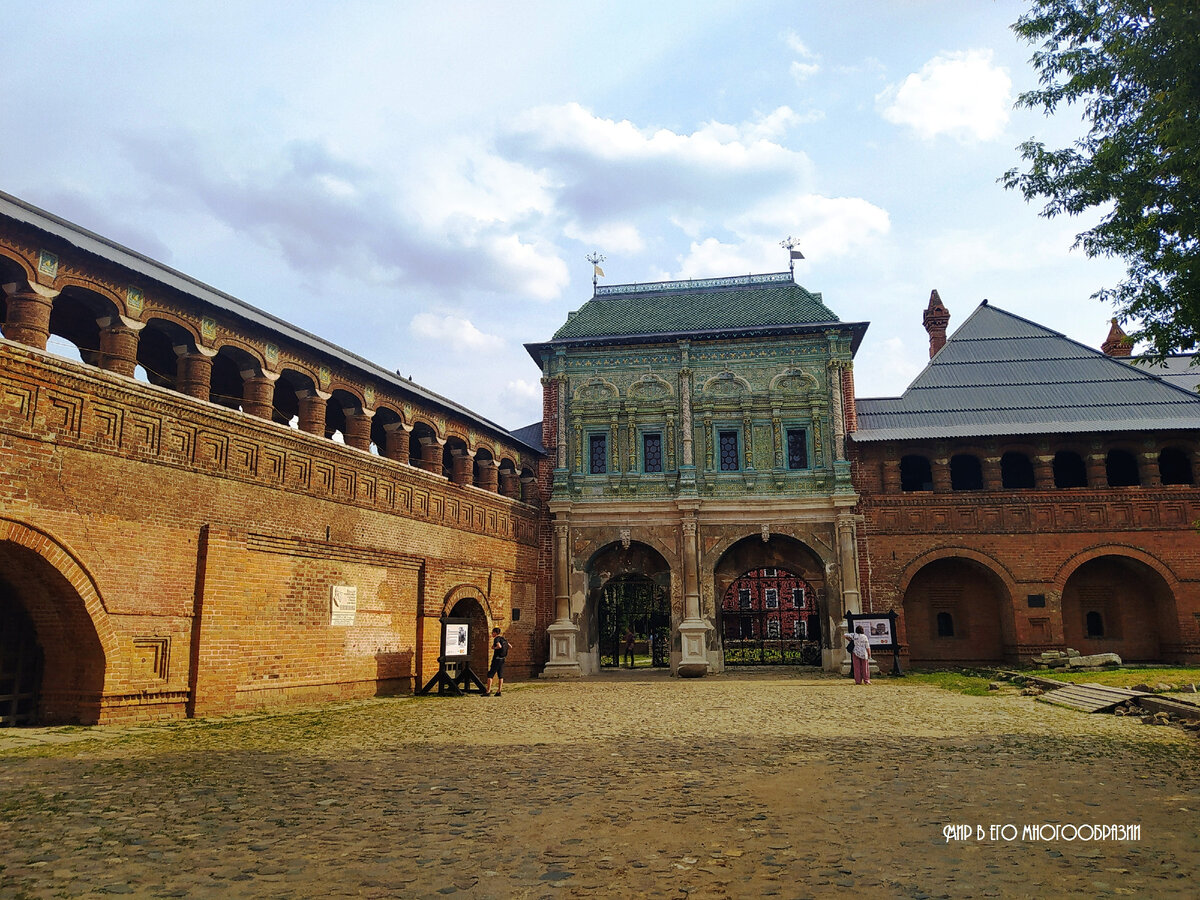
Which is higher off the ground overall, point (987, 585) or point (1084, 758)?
point (987, 585)

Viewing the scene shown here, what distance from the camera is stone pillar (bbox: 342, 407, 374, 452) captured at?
1773cm

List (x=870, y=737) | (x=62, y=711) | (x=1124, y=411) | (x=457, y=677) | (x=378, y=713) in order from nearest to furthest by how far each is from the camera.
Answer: (x=870, y=737)
(x=62, y=711)
(x=378, y=713)
(x=457, y=677)
(x=1124, y=411)

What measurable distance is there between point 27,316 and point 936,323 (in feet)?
89.9

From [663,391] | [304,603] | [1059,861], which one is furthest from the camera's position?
[663,391]

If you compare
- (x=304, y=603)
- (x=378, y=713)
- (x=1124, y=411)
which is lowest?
(x=378, y=713)

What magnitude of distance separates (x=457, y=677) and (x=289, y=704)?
3826mm

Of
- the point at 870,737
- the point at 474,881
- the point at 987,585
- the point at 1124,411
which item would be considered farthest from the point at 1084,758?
the point at 1124,411

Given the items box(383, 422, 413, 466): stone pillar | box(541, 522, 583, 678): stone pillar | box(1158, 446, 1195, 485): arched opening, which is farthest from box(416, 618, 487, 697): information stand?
box(1158, 446, 1195, 485): arched opening

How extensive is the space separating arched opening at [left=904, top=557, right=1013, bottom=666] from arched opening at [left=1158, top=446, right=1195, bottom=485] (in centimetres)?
582

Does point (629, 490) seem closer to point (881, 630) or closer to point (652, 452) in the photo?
→ point (652, 452)

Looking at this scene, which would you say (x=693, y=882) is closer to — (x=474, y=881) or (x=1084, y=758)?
(x=474, y=881)

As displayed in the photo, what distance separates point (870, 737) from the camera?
1044 centimetres

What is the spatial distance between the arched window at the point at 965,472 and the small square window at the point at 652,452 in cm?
848

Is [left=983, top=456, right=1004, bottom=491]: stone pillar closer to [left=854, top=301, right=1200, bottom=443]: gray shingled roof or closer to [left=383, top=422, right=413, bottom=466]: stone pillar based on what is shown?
[left=854, top=301, right=1200, bottom=443]: gray shingled roof
